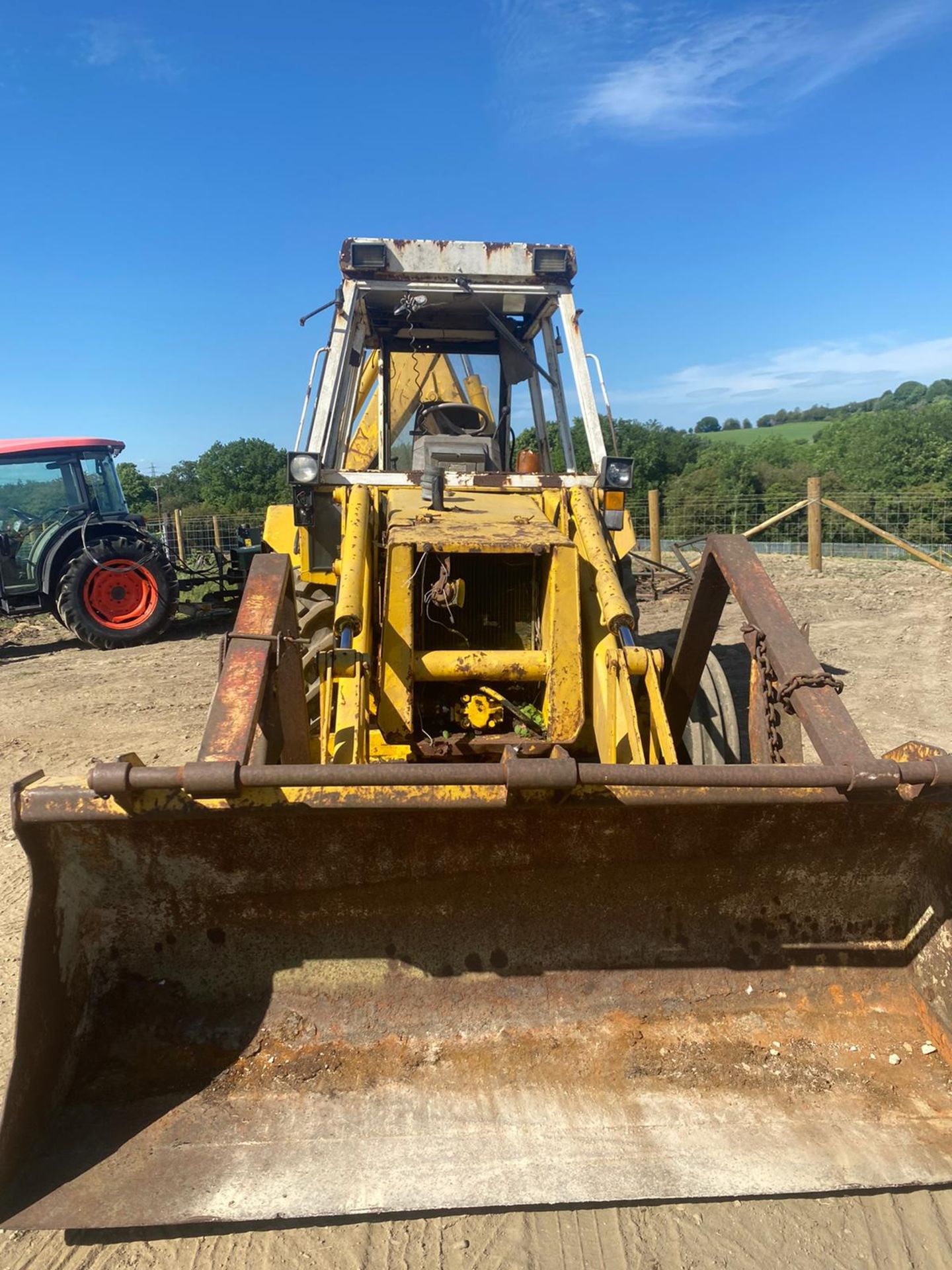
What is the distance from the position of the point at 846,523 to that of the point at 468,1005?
84.1 feet

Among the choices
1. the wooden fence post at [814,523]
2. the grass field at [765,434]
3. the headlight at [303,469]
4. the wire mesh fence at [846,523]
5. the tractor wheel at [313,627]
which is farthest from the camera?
the grass field at [765,434]

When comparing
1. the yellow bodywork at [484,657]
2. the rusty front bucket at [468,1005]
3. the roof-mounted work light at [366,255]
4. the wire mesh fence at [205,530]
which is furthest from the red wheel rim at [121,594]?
the wire mesh fence at [205,530]

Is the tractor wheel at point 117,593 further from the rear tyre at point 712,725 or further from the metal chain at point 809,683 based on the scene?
the metal chain at point 809,683

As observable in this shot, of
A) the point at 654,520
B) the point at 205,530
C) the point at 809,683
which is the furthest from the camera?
the point at 205,530

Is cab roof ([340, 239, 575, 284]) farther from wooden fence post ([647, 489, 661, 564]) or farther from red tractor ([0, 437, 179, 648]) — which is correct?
wooden fence post ([647, 489, 661, 564])

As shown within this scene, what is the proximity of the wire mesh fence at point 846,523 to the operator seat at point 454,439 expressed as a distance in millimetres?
8128

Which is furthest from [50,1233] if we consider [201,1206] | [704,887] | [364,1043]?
[704,887]

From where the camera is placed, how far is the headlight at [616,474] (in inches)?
168

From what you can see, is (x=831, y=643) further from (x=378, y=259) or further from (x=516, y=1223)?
(x=516, y=1223)

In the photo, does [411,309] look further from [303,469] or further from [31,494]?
[31,494]

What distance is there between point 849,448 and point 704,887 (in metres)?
50.1

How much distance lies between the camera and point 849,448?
4691 centimetres

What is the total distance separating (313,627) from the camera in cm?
439

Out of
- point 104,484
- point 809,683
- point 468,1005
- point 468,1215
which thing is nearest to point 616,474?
point 809,683
